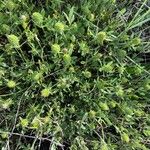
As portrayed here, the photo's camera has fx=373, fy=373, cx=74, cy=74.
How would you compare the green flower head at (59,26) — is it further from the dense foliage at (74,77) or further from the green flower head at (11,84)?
the green flower head at (11,84)

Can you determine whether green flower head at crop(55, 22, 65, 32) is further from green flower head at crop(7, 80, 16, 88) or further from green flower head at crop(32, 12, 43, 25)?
green flower head at crop(7, 80, 16, 88)

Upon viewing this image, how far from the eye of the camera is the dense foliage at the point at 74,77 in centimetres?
128

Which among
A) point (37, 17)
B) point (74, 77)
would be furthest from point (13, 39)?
point (74, 77)

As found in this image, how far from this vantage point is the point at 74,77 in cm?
130

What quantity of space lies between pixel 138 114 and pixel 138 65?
0.60 ft

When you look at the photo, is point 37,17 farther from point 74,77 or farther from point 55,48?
point 74,77

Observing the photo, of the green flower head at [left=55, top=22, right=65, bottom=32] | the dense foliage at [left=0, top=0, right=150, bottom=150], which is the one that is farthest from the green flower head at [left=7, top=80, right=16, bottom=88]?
the green flower head at [left=55, top=22, right=65, bottom=32]

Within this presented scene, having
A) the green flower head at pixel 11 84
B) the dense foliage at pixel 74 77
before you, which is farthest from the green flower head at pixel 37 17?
the green flower head at pixel 11 84

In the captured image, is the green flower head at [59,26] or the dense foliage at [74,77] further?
the dense foliage at [74,77]

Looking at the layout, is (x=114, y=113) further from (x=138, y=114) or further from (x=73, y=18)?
(x=73, y=18)

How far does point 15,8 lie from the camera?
1280 millimetres

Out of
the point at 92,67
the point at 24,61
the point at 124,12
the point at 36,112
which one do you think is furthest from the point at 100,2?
the point at 36,112

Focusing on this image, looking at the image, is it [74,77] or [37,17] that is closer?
[37,17]

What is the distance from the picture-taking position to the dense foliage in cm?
128
